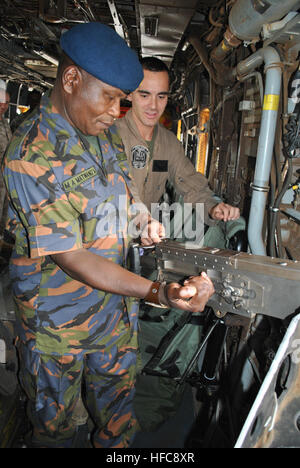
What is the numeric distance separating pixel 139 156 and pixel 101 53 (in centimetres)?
156

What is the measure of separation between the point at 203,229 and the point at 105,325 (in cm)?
136

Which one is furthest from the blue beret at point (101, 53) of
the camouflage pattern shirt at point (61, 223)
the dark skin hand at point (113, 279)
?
the dark skin hand at point (113, 279)

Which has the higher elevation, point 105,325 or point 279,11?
point 279,11

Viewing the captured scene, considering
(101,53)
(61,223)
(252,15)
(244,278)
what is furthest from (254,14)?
(61,223)

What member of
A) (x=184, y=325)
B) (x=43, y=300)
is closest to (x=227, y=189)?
(x=184, y=325)

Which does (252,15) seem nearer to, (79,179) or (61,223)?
(79,179)

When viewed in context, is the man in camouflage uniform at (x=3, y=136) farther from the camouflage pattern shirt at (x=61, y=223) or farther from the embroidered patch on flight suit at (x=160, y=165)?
A: the camouflage pattern shirt at (x=61, y=223)

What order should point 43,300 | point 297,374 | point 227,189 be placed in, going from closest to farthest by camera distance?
point 297,374
point 43,300
point 227,189

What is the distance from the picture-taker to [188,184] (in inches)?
113

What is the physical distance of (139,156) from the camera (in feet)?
9.73

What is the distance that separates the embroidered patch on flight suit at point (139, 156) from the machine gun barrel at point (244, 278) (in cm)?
131

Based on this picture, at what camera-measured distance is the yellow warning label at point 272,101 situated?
211 centimetres

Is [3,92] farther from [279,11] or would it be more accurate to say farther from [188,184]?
[279,11]

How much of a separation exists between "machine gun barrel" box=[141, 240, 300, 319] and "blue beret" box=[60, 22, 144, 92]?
933 millimetres
